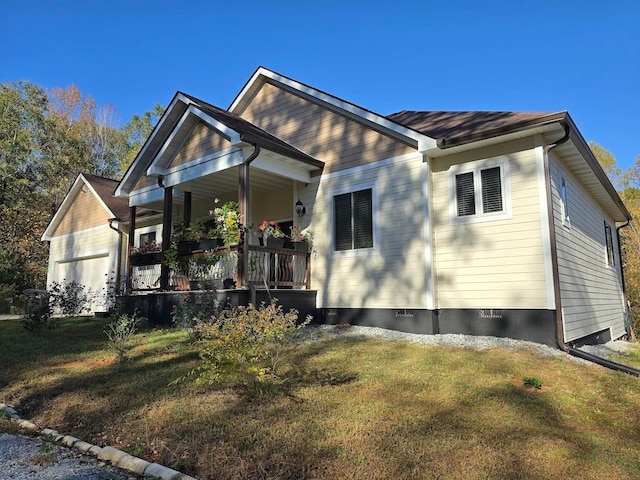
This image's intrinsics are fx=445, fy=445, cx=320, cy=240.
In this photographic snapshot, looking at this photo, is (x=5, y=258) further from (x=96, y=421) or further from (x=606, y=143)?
(x=606, y=143)

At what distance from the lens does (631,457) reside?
11.1 feet

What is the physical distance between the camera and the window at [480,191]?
7934mm

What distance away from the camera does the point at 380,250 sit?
9016 millimetres

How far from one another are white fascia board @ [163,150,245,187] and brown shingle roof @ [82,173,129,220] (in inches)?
234

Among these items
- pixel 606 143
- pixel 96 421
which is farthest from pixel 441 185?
pixel 606 143

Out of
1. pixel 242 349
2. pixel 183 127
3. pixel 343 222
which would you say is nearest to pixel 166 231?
pixel 183 127

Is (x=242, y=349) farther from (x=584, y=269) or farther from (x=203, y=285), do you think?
(x=584, y=269)

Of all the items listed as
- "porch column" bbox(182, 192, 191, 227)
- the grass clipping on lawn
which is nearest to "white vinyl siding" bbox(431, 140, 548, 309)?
the grass clipping on lawn

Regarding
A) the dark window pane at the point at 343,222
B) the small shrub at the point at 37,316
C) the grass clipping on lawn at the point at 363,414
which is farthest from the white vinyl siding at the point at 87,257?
the grass clipping on lawn at the point at 363,414

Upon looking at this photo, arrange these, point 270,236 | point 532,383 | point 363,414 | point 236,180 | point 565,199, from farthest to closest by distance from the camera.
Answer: point 236,180
point 270,236
point 565,199
point 532,383
point 363,414

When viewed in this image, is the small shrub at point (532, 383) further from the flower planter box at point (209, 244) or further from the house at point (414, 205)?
the flower planter box at point (209, 244)

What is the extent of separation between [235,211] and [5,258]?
18276mm

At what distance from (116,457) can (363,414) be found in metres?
2.12

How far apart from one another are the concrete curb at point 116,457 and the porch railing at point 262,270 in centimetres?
449
